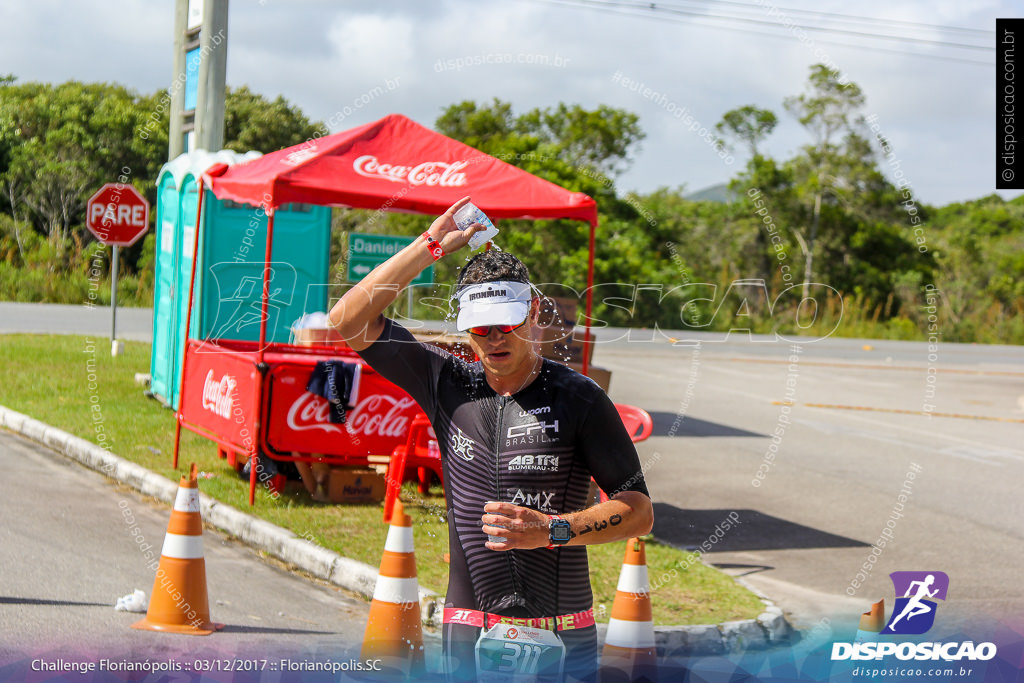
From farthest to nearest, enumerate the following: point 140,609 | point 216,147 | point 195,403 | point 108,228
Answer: point 108,228 < point 216,147 < point 195,403 < point 140,609

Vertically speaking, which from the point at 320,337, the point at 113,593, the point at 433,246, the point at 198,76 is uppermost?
the point at 198,76

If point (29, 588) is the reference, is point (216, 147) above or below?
above

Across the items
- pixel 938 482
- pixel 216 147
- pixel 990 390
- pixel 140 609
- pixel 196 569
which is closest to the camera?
pixel 196 569

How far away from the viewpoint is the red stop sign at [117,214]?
15.1m

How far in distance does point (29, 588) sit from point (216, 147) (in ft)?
25.2

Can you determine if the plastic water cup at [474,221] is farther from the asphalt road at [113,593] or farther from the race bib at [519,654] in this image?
the asphalt road at [113,593]

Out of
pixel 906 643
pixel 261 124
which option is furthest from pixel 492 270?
pixel 261 124

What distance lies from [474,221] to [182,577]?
3.05m

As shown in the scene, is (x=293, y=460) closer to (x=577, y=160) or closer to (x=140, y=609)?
(x=140, y=609)

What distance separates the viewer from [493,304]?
9.62 ft

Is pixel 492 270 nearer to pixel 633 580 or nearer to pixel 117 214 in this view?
pixel 633 580

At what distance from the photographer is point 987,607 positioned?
6.97 metres

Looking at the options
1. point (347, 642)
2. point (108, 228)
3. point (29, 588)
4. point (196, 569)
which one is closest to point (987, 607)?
point (347, 642)

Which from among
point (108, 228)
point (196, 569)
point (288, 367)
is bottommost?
point (196, 569)
